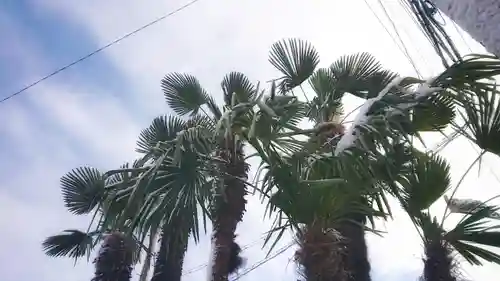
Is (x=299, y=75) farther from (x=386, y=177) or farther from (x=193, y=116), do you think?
(x=386, y=177)

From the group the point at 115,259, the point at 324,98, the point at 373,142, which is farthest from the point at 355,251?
the point at 115,259

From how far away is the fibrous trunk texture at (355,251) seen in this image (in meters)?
5.59

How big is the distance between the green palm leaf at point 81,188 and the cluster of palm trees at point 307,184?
16 millimetres

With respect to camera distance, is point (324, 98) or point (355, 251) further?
point (324, 98)

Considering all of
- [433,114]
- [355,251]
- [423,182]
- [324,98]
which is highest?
[324,98]

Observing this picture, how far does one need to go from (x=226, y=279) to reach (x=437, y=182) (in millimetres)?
2276

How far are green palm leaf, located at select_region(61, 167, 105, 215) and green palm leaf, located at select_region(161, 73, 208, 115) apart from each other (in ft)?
4.38

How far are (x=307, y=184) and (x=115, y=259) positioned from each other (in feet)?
7.80

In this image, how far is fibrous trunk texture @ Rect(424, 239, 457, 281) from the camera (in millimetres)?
4918

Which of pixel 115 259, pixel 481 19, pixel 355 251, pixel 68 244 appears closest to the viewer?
pixel 481 19

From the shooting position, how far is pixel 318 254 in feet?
14.7

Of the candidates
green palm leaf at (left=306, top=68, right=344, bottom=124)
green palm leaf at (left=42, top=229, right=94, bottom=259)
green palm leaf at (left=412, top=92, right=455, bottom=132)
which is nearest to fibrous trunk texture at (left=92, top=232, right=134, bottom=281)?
green palm leaf at (left=42, top=229, right=94, bottom=259)

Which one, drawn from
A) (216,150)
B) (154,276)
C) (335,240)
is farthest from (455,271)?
(154,276)

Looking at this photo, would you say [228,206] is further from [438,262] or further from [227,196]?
[438,262]
